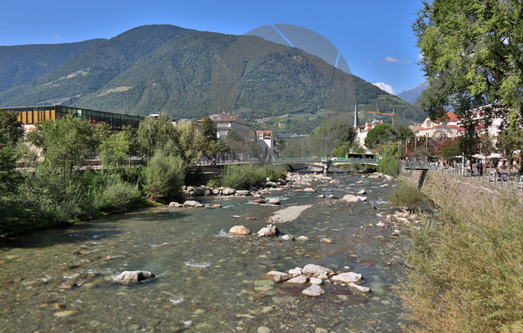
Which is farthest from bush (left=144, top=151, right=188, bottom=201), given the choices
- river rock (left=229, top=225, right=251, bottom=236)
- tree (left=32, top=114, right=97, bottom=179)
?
river rock (left=229, top=225, right=251, bottom=236)

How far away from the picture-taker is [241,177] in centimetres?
3894

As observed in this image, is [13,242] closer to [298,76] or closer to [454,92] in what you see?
[454,92]

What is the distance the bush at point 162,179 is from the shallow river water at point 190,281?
386 inches

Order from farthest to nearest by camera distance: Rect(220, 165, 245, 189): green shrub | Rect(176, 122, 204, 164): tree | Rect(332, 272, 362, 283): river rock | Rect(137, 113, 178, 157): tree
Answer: Rect(220, 165, 245, 189): green shrub
Rect(176, 122, 204, 164): tree
Rect(137, 113, 178, 157): tree
Rect(332, 272, 362, 283): river rock

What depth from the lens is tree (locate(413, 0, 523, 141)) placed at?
14.6 meters

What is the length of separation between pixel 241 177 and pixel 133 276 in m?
28.9

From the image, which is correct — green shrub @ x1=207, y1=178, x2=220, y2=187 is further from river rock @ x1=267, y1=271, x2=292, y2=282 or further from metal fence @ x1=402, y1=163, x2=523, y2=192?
river rock @ x1=267, y1=271, x2=292, y2=282

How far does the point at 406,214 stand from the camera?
21141mm

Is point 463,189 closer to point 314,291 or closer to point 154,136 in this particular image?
point 314,291

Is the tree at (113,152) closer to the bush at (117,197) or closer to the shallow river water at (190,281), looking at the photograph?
the bush at (117,197)

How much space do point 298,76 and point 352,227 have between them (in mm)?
29292

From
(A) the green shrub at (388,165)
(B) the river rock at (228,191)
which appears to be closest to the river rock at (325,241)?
(B) the river rock at (228,191)

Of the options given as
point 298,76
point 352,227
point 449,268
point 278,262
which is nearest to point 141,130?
point 298,76

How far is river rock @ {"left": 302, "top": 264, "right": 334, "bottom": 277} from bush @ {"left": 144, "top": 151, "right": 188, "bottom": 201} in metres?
20.5
